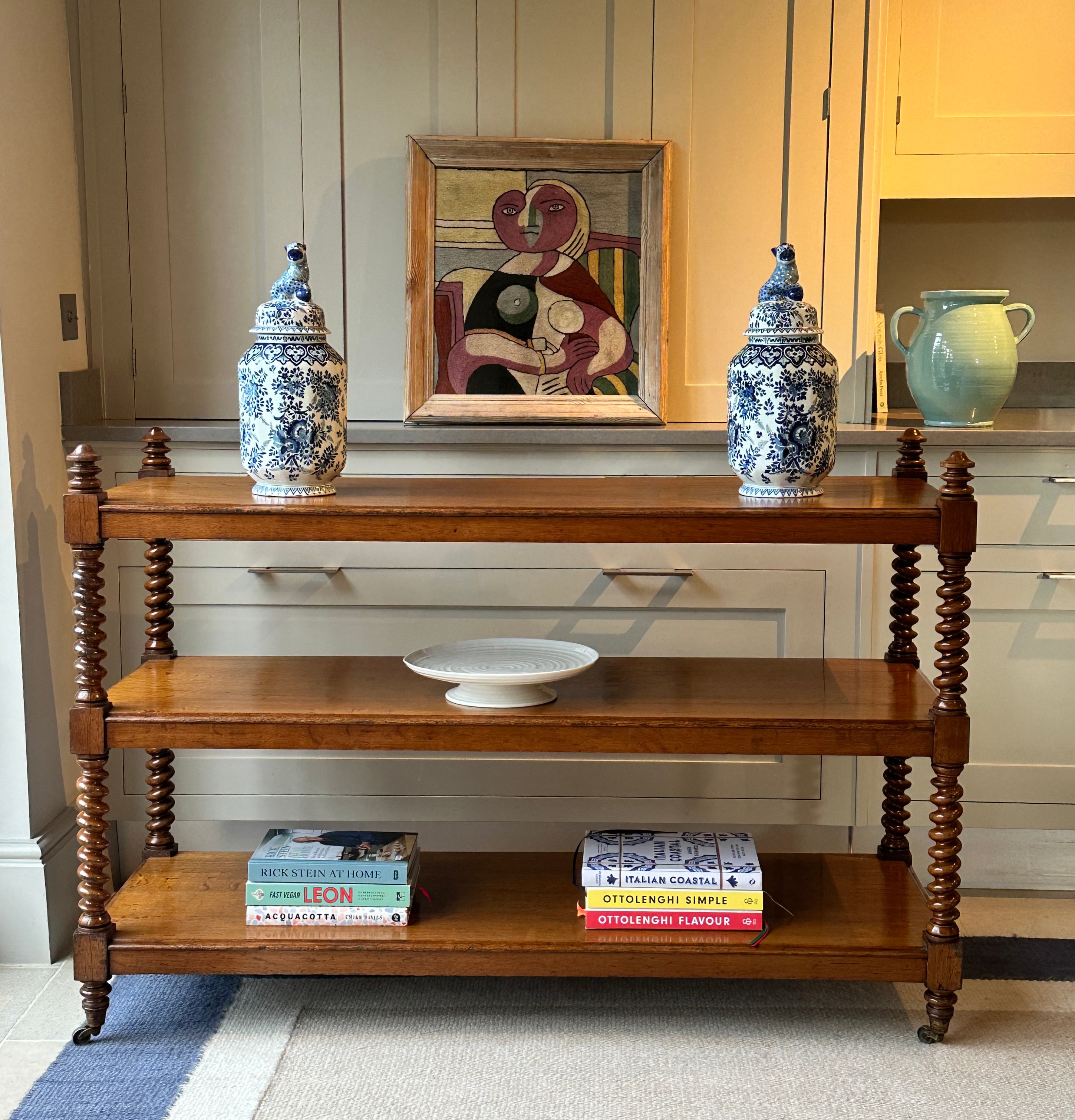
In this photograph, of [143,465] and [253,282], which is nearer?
[143,465]

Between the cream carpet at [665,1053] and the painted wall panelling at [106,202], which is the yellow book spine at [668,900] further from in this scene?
the painted wall panelling at [106,202]

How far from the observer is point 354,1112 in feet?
5.64

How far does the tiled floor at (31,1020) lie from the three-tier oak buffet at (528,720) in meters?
0.07

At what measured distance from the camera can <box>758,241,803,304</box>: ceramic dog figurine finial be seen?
1.77 meters

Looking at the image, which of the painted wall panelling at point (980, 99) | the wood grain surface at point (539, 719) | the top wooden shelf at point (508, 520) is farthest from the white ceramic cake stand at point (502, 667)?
the painted wall panelling at point (980, 99)

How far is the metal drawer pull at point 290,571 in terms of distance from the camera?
2.34m

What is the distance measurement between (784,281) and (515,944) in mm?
1100

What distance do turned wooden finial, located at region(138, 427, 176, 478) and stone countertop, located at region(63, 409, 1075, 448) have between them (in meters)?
0.18

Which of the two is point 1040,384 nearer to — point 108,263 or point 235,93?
point 235,93

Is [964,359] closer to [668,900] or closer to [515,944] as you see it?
[668,900]

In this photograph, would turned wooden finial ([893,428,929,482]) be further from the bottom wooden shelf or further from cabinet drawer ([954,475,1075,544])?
the bottom wooden shelf

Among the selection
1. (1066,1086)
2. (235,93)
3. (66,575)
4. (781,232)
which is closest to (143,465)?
(66,575)

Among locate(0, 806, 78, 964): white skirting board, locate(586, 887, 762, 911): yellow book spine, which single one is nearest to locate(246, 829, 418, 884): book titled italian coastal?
locate(586, 887, 762, 911): yellow book spine

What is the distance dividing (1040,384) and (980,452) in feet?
2.42
